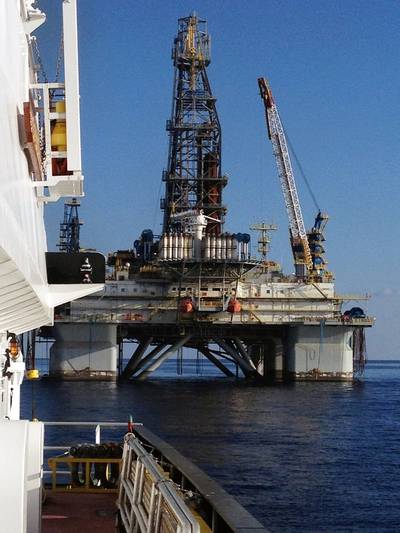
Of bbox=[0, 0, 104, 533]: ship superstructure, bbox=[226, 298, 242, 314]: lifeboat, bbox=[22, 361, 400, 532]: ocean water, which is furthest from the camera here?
bbox=[226, 298, 242, 314]: lifeboat

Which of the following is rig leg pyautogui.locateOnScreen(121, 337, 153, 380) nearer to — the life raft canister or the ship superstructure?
the life raft canister

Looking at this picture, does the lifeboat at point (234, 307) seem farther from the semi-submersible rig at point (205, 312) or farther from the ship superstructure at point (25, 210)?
the ship superstructure at point (25, 210)

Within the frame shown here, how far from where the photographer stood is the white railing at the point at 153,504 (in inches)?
262

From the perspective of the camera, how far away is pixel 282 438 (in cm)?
5091

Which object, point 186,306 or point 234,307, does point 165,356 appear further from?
point 234,307

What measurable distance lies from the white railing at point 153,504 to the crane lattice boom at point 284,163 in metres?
110

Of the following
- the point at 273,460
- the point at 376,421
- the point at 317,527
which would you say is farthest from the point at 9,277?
the point at 376,421

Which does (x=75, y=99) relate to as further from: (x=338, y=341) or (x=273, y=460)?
(x=338, y=341)

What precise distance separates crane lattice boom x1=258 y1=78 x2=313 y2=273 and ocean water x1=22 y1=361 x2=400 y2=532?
3282cm

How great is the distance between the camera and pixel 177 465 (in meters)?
13.4

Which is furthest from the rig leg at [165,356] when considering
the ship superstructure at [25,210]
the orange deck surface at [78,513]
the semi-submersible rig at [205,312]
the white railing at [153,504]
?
the white railing at [153,504]

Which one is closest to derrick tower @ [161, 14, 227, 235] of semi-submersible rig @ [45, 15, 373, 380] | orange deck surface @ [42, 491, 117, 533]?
semi-submersible rig @ [45, 15, 373, 380]

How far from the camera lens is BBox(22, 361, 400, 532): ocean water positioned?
30.2 m

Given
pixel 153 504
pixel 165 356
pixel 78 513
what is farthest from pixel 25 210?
pixel 165 356
